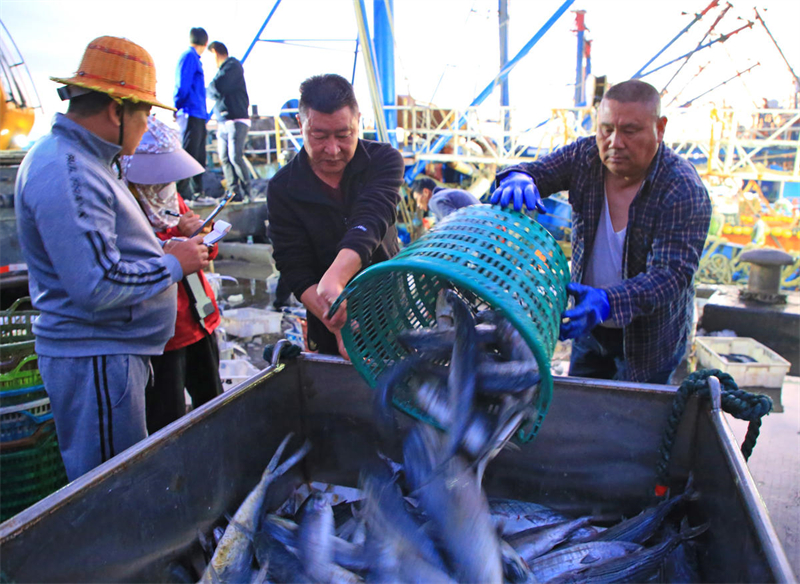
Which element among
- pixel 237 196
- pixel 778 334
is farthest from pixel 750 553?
pixel 237 196

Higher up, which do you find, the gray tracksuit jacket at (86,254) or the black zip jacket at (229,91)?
the black zip jacket at (229,91)

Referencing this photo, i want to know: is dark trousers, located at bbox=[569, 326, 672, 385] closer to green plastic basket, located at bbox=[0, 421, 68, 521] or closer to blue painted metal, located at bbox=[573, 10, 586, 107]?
green plastic basket, located at bbox=[0, 421, 68, 521]

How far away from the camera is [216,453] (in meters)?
1.89

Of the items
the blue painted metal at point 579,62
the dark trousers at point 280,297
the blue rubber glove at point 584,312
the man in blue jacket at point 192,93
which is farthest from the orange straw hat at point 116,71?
the blue painted metal at point 579,62

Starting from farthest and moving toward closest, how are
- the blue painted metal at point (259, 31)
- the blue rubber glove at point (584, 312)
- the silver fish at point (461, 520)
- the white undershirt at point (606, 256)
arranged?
the blue painted metal at point (259, 31)
the white undershirt at point (606, 256)
the blue rubber glove at point (584, 312)
the silver fish at point (461, 520)

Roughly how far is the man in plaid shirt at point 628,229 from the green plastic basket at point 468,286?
0.23 meters

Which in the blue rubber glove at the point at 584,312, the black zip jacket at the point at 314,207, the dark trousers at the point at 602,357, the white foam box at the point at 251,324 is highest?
the black zip jacket at the point at 314,207

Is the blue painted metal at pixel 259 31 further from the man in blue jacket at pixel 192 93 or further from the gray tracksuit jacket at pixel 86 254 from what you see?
the gray tracksuit jacket at pixel 86 254

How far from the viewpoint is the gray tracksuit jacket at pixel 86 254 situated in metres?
1.83

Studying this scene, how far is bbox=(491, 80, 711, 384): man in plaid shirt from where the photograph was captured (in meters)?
2.05

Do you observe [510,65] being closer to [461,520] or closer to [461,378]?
[461,378]

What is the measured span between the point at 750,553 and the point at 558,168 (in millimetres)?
1811

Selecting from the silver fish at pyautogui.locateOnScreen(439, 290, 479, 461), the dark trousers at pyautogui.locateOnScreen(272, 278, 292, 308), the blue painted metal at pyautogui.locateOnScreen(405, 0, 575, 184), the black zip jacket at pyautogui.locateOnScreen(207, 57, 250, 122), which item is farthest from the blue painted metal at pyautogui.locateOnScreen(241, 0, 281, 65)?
the silver fish at pyautogui.locateOnScreen(439, 290, 479, 461)

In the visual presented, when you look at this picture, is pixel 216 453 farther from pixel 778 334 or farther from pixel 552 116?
pixel 552 116
